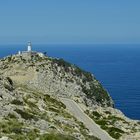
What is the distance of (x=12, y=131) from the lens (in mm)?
26203

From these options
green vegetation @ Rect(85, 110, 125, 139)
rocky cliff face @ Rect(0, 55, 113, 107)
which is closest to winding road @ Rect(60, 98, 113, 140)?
green vegetation @ Rect(85, 110, 125, 139)

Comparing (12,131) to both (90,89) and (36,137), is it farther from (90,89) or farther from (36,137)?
(90,89)

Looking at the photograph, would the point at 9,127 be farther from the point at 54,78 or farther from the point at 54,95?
the point at 54,78

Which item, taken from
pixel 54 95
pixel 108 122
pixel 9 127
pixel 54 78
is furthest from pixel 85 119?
pixel 9 127

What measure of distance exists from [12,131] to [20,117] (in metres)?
7.87

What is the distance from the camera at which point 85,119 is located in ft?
196

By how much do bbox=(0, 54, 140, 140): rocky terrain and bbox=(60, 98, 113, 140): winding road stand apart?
101 cm

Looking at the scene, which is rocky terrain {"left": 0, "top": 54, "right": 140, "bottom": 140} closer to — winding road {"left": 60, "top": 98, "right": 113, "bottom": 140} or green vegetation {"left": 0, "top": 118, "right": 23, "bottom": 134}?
winding road {"left": 60, "top": 98, "right": 113, "bottom": 140}

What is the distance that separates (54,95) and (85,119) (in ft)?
54.0

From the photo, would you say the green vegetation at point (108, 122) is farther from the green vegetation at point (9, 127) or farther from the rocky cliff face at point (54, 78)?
the green vegetation at point (9, 127)

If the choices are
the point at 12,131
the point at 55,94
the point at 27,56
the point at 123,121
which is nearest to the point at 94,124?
the point at 123,121

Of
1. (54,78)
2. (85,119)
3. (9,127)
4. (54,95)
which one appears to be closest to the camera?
(9,127)

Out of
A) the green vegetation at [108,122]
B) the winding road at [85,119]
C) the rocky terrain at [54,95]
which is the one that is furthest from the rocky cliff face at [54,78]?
the green vegetation at [108,122]

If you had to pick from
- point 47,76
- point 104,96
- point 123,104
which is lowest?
point 123,104
